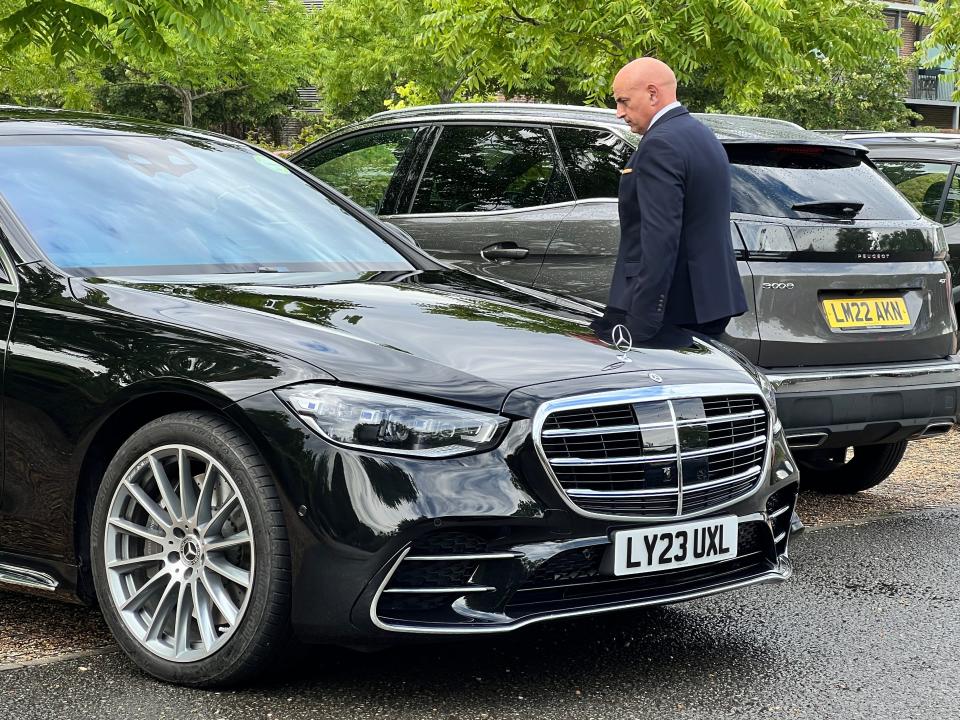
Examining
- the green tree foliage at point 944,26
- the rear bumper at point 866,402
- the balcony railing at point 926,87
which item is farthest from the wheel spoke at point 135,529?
the balcony railing at point 926,87

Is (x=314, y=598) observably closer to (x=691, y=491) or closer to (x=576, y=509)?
(x=576, y=509)

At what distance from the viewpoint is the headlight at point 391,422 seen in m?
3.62

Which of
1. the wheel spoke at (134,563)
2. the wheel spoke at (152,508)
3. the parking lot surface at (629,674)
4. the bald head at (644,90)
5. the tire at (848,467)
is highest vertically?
the bald head at (644,90)

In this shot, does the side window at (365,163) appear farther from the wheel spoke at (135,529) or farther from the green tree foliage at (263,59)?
the green tree foliage at (263,59)

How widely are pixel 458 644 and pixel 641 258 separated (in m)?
1.75

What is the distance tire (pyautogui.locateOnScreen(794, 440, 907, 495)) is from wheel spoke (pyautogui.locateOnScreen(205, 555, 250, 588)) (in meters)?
4.13

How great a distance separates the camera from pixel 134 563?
3996 mm

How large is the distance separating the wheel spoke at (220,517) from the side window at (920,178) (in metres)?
7.40

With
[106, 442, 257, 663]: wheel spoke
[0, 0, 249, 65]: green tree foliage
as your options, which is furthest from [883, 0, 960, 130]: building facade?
[106, 442, 257, 663]: wheel spoke

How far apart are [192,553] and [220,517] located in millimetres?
176

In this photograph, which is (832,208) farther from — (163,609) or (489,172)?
(163,609)

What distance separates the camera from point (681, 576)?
4.05 m

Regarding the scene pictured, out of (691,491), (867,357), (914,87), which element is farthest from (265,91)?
(914,87)

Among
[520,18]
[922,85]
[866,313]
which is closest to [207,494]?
[866,313]
